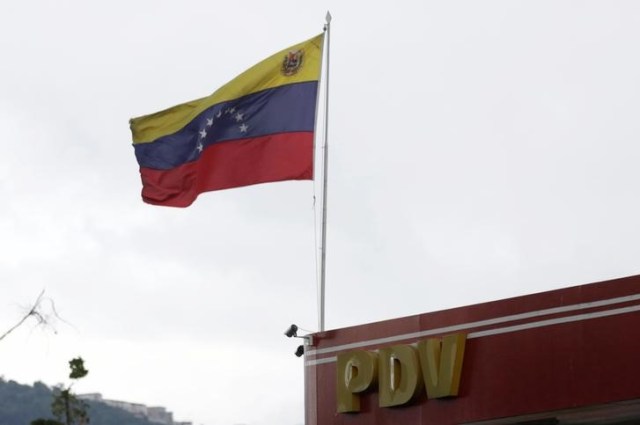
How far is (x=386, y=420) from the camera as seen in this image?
67.9 feet

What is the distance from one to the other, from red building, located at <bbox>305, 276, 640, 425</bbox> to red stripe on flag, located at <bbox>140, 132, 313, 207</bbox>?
2812mm

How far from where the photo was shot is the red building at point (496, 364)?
59.0ft

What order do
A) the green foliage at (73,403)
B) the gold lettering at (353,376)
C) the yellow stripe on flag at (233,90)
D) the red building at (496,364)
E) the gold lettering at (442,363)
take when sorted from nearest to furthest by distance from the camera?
the red building at (496,364) < the gold lettering at (442,363) < the gold lettering at (353,376) < the yellow stripe on flag at (233,90) < the green foliage at (73,403)

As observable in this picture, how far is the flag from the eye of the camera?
2309 centimetres

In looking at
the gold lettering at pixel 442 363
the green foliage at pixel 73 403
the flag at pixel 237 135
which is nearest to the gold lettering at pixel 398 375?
the gold lettering at pixel 442 363

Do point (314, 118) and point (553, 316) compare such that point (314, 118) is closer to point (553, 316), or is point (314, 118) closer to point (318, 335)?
point (318, 335)

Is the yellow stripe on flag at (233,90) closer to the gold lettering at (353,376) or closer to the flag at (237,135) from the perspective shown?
the flag at (237,135)

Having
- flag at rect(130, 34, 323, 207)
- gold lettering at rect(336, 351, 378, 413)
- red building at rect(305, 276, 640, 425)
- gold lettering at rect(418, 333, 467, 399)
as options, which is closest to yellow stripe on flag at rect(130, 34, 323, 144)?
flag at rect(130, 34, 323, 207)

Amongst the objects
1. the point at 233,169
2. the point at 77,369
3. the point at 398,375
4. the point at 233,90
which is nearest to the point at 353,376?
the point at 398,375

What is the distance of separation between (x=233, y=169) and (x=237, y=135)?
22.1 inches

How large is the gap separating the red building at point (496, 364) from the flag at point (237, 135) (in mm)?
3060

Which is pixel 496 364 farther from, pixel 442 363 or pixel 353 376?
pixel 353 376

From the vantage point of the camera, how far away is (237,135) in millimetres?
23281

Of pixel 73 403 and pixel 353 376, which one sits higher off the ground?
pixel 73 403
